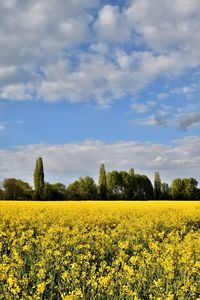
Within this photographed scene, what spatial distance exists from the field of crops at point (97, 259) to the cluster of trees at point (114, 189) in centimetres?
5664

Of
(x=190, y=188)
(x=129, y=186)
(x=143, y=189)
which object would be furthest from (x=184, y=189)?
(x=129, y=186)

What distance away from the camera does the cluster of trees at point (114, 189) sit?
7830 cm

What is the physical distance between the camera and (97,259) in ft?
39.1

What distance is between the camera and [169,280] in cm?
809

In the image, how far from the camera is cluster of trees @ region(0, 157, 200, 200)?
3083 inches

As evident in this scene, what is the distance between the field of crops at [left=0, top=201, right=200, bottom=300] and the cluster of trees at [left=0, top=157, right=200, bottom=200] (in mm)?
56638

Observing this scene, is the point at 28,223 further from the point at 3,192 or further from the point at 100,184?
the point at 3,192

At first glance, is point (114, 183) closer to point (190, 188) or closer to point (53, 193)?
point (53, 193)

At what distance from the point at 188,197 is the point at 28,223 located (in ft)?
238

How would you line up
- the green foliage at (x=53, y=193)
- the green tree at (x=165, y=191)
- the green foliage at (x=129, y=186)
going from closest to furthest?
1. the green foliage at (x=53, y=193)
2. the green foliage at (x=129, y=186)
3. the green tree at (x=165, y=191)

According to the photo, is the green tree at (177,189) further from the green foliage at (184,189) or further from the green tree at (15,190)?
the green tree at (15,190)

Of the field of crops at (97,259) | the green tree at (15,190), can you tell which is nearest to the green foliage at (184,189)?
the green tree at (15,190)

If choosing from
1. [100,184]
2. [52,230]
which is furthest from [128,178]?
[52,230]

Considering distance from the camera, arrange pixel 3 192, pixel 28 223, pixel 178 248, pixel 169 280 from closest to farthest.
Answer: pixel 169 280
pixel 178 248
pixel 28 223
pixel 3 192
